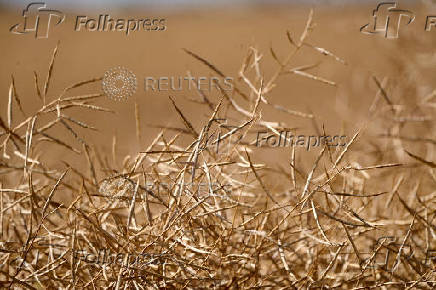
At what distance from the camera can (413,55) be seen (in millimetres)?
1536

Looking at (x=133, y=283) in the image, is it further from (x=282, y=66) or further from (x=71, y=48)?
(x=71, y=48)

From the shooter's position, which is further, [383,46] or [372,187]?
[383,46]

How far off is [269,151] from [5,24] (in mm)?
4711

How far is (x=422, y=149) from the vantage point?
4.71 ft

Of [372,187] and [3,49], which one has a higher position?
[3,49]

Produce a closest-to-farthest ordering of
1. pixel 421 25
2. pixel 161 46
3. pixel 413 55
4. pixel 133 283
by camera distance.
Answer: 1. pixel 133 283
2. pixel 413 55
3. pixel 421 25
4. pixel 161 46

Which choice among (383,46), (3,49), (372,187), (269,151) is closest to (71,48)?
(3,49)

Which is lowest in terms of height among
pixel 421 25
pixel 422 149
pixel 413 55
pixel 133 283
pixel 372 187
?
pixel 133 283

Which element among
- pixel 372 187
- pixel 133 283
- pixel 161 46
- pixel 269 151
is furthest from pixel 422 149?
pixel 161 46

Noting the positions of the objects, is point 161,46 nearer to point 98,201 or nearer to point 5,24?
point 5,24

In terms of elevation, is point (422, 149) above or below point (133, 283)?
above

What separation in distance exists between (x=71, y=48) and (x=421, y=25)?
524 cm

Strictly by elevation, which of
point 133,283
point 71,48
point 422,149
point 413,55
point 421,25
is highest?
point 71,48

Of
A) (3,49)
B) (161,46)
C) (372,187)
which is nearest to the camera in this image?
(372,187)
